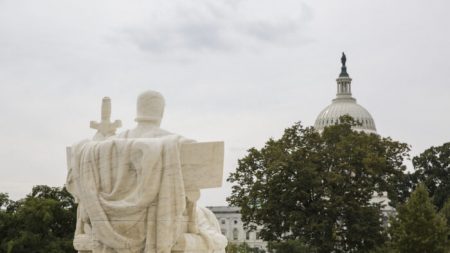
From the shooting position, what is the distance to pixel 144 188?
35.1ft

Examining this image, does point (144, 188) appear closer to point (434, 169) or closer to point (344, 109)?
point (434, 169)

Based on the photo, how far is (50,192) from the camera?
157ft

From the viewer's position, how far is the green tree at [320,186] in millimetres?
41281

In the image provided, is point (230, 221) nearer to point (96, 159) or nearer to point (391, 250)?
point (391, 250)

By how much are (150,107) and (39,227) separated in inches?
1321

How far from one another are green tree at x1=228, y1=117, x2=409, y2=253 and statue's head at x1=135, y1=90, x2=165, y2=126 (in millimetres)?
29721

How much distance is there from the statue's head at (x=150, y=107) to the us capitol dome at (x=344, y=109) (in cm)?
11030

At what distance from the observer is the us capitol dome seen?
411 ft

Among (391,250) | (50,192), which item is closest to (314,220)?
(391,250)

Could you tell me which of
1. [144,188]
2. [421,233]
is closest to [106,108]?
[144,188]

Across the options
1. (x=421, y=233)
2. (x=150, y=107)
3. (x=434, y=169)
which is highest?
(x=434, y=169)

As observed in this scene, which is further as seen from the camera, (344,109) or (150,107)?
(344,109)

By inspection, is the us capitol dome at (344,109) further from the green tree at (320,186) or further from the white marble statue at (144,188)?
the white marble statue at (144,188)

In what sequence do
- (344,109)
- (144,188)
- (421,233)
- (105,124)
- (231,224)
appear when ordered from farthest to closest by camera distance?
1. (344,109)
2. (231,224)
3. (421,233)
4. (105,124)
5. (144,188)
